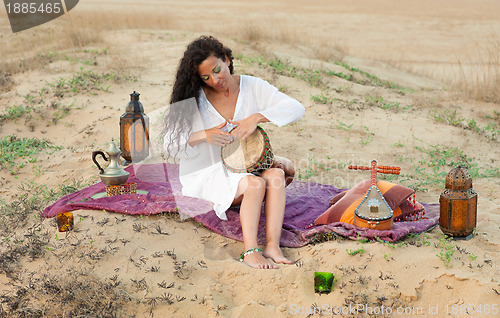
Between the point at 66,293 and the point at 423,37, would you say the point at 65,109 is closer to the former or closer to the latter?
the point at 66,293

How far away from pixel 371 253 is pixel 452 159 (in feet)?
11.6

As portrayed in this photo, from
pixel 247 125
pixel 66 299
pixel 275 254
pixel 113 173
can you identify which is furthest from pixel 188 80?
pixel 66 299

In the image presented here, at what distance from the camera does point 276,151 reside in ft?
21.8

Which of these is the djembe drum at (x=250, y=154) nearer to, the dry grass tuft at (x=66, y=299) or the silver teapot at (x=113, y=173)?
the silver teapot at (x=113, y=173)

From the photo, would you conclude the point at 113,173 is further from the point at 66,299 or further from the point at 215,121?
the point at 66,299

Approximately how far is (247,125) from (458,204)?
1.74m

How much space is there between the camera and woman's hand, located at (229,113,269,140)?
4164 millimetres

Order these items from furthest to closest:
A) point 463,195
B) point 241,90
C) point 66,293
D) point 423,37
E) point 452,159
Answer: point 423,37
point 452,159
point 241,90
point 463,195
point 66,293

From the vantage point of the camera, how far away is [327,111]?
8055 millimetres

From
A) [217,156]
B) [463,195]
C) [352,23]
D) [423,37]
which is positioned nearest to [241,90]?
[217,156]

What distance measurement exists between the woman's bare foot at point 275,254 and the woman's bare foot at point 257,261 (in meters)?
0.09

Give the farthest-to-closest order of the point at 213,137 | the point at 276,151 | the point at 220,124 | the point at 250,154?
the point at 276,151, the point at 220,124, the point at 213,137, the point at 250,154

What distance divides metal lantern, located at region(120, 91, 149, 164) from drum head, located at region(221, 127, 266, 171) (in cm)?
151

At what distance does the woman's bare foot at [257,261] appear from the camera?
359 cm
